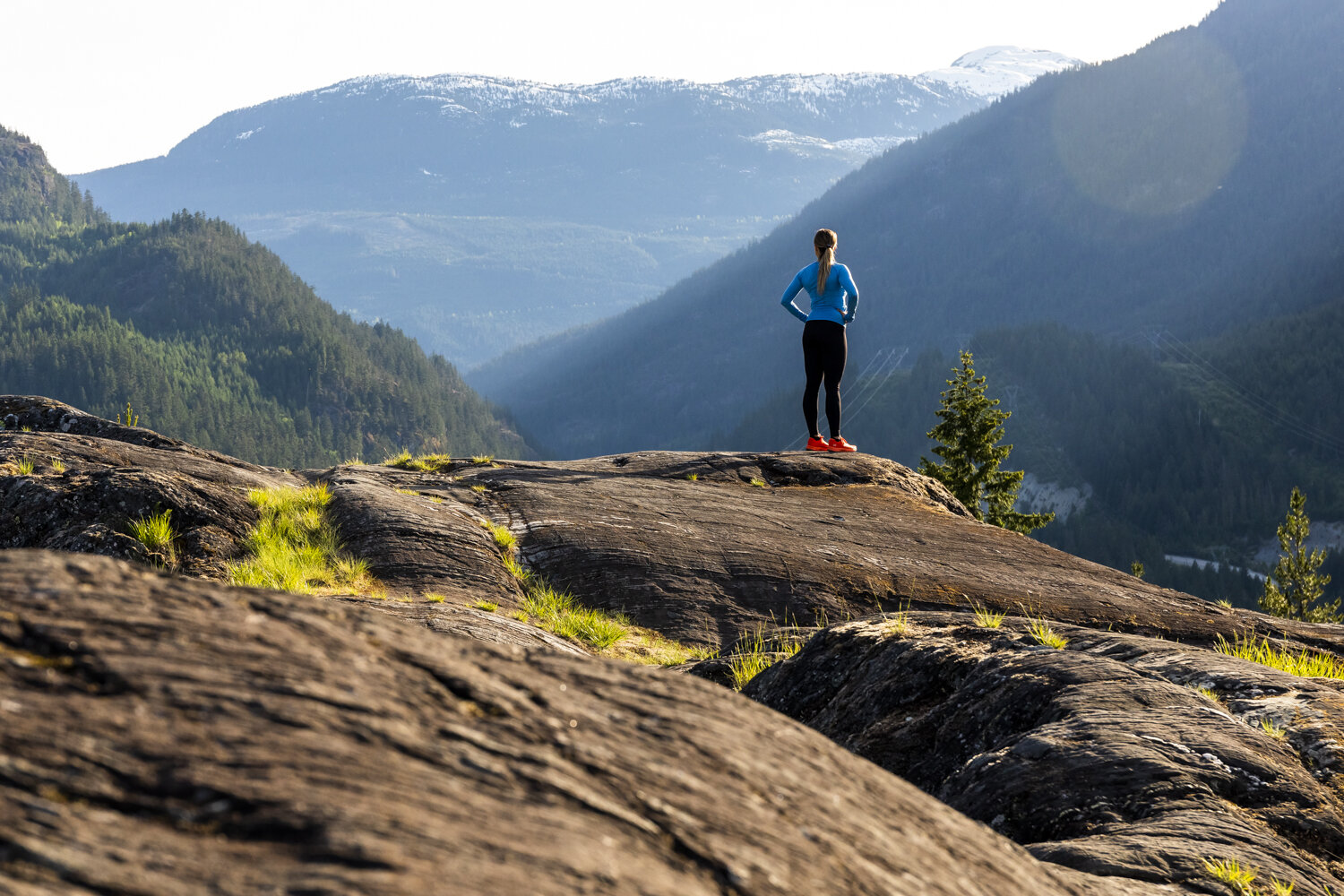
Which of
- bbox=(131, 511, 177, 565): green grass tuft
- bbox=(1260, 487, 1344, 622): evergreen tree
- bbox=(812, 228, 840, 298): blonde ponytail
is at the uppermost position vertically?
bbox=(812, 228, 840, 298): blonde ponytail

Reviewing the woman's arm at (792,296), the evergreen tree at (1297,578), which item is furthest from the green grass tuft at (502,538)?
the evergreen tree at (1297,578)

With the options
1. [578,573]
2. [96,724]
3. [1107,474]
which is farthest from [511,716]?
[1107,474]

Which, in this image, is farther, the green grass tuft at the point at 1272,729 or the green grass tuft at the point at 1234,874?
the green grass tuft at the point at 1272,729

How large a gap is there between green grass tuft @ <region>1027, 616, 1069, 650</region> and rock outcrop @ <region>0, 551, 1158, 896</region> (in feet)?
9.77

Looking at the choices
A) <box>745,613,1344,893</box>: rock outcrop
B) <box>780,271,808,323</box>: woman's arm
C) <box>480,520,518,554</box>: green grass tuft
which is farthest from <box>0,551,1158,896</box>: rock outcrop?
<box>780,271,808,323</box>: woman's arm

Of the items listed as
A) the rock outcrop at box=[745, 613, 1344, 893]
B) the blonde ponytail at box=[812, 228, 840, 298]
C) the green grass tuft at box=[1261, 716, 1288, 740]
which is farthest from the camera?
the blonde ponytail at box=[812, 228, 840, 298]

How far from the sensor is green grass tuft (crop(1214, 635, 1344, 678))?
22.1 ft

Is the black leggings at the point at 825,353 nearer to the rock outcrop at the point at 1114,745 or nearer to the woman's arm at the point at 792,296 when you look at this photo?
the woman's arm at the point at 792,296

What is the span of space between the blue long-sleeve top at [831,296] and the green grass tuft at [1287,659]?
7678 millimetres

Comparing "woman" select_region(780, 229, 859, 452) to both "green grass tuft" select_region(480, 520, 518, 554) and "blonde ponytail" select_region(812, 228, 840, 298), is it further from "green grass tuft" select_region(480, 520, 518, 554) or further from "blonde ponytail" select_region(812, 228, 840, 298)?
"green grass tuft" select_region(480, 520, 518, 554)

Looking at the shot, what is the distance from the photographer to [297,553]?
9.13 meters

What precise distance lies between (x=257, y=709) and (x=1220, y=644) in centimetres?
874

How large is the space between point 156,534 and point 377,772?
23.2 ft

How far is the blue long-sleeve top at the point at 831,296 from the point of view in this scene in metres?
14.9
